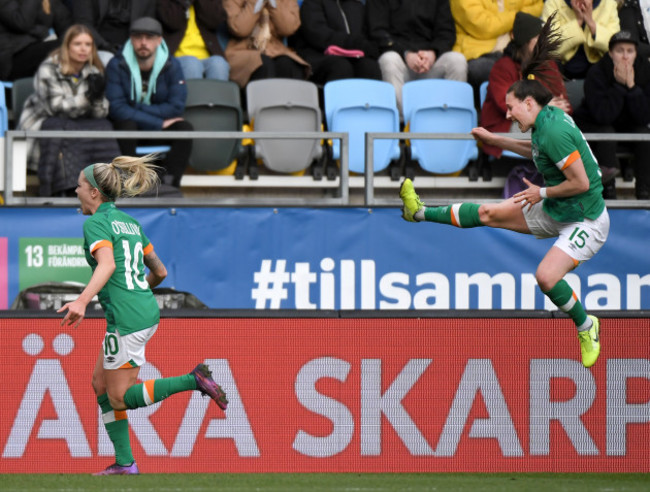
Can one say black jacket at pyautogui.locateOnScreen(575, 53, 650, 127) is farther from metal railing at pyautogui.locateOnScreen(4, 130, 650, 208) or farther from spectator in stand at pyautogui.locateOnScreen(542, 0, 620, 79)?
metal railing at pyautogui.locateOnScreen(4, 130, 650, 208)

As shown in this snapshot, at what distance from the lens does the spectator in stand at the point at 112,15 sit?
11422 mm

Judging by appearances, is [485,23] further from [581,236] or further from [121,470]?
[121,470]

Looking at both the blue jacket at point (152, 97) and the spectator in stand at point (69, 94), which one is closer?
the spectator in stand at point (69, 94)

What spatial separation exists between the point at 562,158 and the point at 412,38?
540 cm

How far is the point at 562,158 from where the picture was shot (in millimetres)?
6816

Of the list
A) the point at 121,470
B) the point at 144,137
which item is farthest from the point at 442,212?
the point at 144,137

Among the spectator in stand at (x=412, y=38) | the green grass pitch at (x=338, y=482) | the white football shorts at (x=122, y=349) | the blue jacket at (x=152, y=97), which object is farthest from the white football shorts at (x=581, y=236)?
the spectator in stand at (x=412, y=38)

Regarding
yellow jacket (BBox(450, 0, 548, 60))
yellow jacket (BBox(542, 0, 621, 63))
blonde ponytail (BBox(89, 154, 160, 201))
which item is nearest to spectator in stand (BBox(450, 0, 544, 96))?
yellow jacket (BBox(450, 0, 548, 60))

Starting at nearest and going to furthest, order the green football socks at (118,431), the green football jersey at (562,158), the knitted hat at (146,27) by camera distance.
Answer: the green football socks at (118,431), the green football jersey at (562,158), the knitted hat at (146,27)

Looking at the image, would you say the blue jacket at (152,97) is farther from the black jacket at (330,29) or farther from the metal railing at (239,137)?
the black jacket at (330,29)

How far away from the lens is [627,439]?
7.28m

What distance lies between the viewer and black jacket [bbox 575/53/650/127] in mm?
10742

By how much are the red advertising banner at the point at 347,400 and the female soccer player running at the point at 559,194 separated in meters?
0.46

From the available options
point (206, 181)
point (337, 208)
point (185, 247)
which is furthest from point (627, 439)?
point (206, 181)
